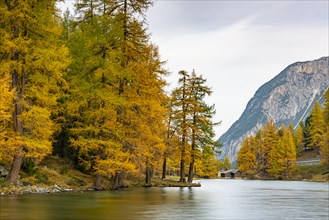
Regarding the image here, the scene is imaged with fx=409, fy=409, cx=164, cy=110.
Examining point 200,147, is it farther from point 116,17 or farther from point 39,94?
point 39,94

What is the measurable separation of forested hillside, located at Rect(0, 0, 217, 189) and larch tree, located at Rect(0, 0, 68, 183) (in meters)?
0.06

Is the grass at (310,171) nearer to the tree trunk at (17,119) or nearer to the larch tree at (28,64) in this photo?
the larch tree at (28,64)

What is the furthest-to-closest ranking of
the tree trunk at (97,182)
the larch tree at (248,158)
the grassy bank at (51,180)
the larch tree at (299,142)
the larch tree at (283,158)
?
the larch tree at (299,142)
the larch tree at (248,158)
the larch tree at (283,158)
the tree trunk at (97,182)
the grassy bank at (51,180)

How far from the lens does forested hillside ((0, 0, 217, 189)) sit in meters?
24.0

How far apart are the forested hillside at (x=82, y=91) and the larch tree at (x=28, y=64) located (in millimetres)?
58

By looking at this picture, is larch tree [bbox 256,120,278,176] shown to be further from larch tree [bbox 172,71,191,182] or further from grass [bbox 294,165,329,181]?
larch tree [bbox 172,71,191,182]

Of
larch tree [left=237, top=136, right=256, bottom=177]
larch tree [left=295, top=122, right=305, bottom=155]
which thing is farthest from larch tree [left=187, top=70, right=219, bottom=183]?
larch tree [left=295, top=122, right=305, bottom=155]

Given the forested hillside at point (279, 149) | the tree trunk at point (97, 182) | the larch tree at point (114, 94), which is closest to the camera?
the larch tree at point (114, 94)

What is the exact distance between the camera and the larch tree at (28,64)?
2366 cm

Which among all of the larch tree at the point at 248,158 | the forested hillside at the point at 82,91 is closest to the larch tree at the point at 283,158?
the larch tree at the point at 248,158

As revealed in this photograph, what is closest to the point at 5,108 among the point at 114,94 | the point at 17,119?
the point at 17,119

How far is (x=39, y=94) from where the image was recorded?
24.9 meters

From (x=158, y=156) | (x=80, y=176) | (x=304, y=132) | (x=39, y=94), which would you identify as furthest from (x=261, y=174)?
(x=39, y=94)

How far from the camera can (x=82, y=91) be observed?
1136 inches
